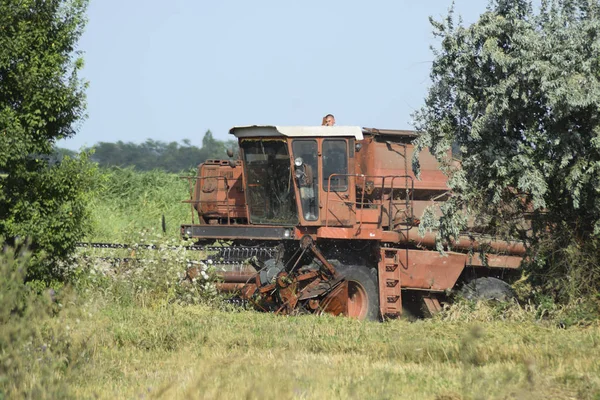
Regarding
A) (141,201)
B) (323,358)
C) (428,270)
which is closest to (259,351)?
(323,358)

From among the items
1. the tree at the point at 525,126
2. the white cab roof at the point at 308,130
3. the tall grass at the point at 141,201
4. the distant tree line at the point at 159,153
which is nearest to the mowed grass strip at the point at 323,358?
the tree at the point at 525,126

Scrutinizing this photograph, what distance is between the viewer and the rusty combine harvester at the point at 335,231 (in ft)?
45.4

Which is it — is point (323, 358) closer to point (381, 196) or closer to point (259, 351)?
point (259, 351)

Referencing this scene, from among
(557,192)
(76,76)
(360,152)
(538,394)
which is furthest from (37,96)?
(538,394)

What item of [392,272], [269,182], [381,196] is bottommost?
[392,272]

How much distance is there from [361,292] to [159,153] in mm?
88361

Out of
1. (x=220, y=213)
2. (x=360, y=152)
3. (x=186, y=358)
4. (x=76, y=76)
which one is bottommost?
(x=186, y=358)

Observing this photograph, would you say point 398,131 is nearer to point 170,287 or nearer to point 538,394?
point 170,287

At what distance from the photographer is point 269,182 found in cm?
1496

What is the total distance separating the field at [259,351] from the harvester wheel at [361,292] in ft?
4.48

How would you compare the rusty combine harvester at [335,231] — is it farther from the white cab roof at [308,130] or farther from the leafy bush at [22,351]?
the leafy bush at [22,351]

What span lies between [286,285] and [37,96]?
4672 mm

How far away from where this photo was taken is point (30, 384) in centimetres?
637

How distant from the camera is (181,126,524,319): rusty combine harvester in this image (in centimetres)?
1384
